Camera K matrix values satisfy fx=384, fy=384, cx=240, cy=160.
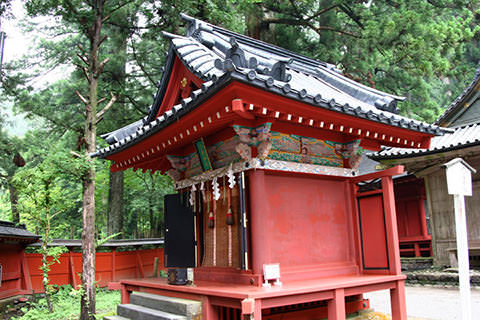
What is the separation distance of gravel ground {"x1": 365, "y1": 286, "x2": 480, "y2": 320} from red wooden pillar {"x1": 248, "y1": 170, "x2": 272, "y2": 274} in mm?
3933

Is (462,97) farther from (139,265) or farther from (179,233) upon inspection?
(139,265)

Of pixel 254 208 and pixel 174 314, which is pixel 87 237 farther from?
pixel 254 208

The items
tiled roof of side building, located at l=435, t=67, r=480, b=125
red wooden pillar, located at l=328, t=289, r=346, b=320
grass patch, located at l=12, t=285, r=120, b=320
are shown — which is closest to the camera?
red wooden pillar, located at l=328, t=289, r=346, b=320

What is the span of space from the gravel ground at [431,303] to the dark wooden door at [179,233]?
183 inches

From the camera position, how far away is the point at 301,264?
21.7 ft

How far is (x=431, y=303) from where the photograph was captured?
927cm

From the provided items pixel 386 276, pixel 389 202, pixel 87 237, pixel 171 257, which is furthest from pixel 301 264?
pixel 87 237

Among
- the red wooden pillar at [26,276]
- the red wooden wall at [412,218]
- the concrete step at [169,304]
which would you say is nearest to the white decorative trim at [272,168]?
the concrete step at [169,304]

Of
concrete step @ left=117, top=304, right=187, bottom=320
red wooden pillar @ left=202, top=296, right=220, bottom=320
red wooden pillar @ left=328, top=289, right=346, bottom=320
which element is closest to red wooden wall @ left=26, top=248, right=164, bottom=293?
concrete step @ left=117, top=304, right=187, bottom=320

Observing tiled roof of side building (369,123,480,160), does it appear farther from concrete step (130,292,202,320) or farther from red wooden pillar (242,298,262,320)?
concrete step (130,292,202,320)

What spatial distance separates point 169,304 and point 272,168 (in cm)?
275

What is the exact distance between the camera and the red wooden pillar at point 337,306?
5.56 metres

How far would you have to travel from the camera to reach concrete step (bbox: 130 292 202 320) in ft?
18.6

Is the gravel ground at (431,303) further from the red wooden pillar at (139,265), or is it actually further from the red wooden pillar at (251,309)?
the red wooden pillar at (139,265)
